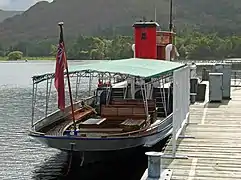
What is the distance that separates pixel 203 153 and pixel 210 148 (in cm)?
74

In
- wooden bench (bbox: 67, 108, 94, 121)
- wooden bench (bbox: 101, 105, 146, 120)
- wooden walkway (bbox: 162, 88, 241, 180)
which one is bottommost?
wooden bench (bbox: 67, 108, 94, 121)

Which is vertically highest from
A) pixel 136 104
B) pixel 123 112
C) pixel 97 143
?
pixel 136 104

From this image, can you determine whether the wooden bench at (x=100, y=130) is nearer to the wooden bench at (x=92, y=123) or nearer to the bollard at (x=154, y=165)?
the wooden bench at (x=92, y=123)

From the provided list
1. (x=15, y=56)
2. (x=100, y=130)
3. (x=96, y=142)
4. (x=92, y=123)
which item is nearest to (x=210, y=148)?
(x=96, y=142)

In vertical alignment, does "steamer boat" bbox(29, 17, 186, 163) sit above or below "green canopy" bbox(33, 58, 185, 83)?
below

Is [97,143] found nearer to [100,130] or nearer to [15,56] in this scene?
[100,130]

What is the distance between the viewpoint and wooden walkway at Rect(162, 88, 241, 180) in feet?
34.9

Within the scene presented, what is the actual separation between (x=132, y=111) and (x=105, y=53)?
393 ft

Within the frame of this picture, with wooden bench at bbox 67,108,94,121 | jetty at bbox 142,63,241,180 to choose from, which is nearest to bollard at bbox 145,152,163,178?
jetty at bbox 142,63,241,180

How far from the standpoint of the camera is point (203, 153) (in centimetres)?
1255

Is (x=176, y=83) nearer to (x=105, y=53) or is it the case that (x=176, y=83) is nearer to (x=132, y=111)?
(x=132, y=111)

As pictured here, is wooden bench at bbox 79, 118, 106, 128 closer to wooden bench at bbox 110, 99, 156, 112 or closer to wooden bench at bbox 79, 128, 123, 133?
wooden bench at bbox 79, 128, 123, 133

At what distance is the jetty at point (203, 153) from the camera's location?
33.8 feet

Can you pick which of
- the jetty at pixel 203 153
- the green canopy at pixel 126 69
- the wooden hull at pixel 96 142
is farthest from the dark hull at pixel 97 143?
the green canopy at pixel 126 69
